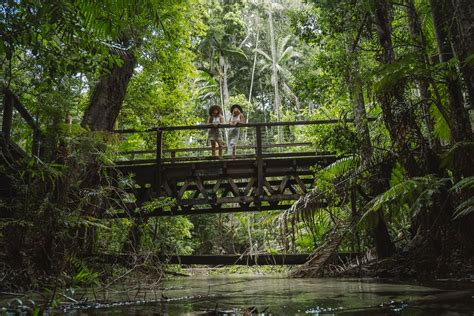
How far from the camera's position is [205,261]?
11.9 metres

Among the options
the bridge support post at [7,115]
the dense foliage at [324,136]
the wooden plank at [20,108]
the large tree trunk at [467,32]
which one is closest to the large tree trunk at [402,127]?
the dense foliage at [324,136]

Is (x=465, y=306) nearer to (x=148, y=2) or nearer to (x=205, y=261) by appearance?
(x=148, y=2)

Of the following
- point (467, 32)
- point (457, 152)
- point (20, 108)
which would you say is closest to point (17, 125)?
point (20, 108)

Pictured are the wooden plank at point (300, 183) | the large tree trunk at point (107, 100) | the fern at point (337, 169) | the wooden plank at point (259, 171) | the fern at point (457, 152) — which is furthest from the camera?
the wooden plank at point (300, 183)

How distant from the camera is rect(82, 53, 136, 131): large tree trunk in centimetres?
939

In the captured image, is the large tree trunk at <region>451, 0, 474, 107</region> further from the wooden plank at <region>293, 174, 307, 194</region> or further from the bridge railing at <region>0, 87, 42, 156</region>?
the wooden plank at <region>293, 174, 307, 194</region>

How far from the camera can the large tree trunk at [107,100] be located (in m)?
9.39

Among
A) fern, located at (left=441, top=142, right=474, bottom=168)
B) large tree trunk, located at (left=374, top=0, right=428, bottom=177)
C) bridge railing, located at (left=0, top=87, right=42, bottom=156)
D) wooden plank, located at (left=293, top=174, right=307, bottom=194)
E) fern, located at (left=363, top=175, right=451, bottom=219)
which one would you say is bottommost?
fern, located at (left=363, top=175, right=451, bottom=219)

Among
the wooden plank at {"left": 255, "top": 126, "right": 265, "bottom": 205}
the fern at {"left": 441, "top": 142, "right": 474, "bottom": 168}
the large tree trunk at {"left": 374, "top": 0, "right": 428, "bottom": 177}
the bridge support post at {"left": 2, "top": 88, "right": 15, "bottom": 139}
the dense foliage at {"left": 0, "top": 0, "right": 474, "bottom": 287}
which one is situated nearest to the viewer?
the dense foliage at {"left": 0, "top": 0, "right": 474, "bottom": 287}

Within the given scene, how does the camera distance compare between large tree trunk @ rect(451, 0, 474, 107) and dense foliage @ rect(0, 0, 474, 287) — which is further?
dense foliage @ rect(0, 0, 474, 287)

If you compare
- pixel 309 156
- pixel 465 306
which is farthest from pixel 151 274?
pixel 309 156

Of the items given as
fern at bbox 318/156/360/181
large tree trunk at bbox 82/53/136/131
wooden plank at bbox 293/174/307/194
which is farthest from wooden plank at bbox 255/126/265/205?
large tree trunk at bbox 82/53/136/131

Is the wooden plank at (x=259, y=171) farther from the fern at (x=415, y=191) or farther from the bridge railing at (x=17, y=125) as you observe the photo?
the fern at (x=415, y=191)

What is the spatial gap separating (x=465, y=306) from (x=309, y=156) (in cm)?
913
